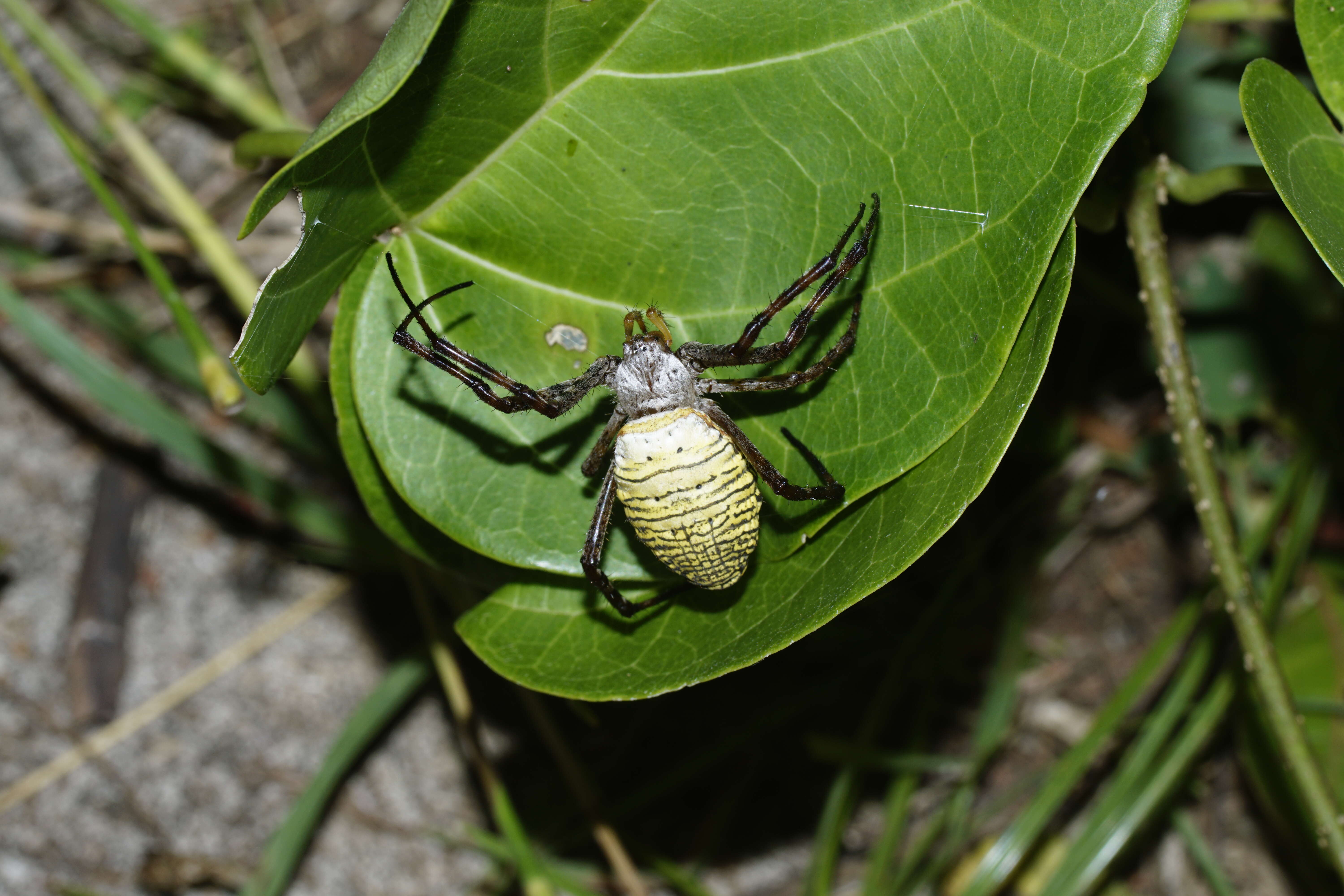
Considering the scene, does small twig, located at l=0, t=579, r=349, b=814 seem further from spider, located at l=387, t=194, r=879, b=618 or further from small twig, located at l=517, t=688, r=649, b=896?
spider, located at l=387, t=194, r=879, b=618

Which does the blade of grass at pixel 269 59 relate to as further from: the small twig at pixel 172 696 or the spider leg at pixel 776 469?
the spider leg at pixel 776 469

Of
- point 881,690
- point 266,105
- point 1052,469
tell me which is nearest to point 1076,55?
point 1052,469

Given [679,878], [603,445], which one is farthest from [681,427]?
[679,878]

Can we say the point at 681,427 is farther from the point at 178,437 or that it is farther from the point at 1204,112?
the point at 1204,112

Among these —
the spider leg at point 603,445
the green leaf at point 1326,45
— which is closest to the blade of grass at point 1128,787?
the green leaf at point 1326,45

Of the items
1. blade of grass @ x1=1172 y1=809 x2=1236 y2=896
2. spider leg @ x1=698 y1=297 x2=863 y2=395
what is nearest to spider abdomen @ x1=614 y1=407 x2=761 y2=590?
spider leg @ x1=698 y1=297 x2=863 y2=395

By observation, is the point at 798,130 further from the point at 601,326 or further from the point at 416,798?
the point at 416,798
